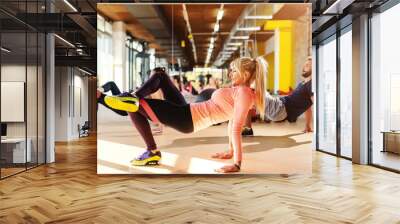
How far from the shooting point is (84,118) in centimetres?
1756

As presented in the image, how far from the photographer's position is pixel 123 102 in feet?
20.9

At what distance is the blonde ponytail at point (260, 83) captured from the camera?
639cm

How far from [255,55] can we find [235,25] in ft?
1.90

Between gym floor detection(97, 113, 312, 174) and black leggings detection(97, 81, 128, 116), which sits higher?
black leggings detection(97, 81, 128, 116)

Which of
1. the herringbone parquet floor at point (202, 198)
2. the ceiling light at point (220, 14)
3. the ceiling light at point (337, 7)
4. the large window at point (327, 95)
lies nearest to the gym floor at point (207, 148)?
the herringbone parquet floor at point (202, 198)

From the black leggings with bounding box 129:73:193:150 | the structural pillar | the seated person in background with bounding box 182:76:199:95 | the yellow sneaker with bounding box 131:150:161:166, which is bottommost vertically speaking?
the yellow sneaker with bounding box 131:150:161:166

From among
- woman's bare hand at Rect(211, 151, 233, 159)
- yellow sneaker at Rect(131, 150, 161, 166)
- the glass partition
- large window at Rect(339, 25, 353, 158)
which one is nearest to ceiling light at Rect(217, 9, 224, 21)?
woman's bare hand at Rect(211, 151, 233, 159)

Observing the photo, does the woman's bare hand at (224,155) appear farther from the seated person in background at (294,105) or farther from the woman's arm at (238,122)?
the seated person in background at (294,105)

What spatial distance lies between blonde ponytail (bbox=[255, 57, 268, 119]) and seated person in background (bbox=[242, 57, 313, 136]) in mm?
81

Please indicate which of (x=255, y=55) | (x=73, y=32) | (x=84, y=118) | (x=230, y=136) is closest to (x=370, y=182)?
(x=230, y=136)

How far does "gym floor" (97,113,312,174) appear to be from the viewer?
644 cm

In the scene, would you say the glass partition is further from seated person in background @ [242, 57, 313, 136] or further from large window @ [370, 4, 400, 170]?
large window @ [370, 4, 400, 170]

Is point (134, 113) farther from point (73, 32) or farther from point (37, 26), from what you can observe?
point (73, 32)

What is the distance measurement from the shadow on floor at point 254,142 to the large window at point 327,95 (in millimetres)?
3924
